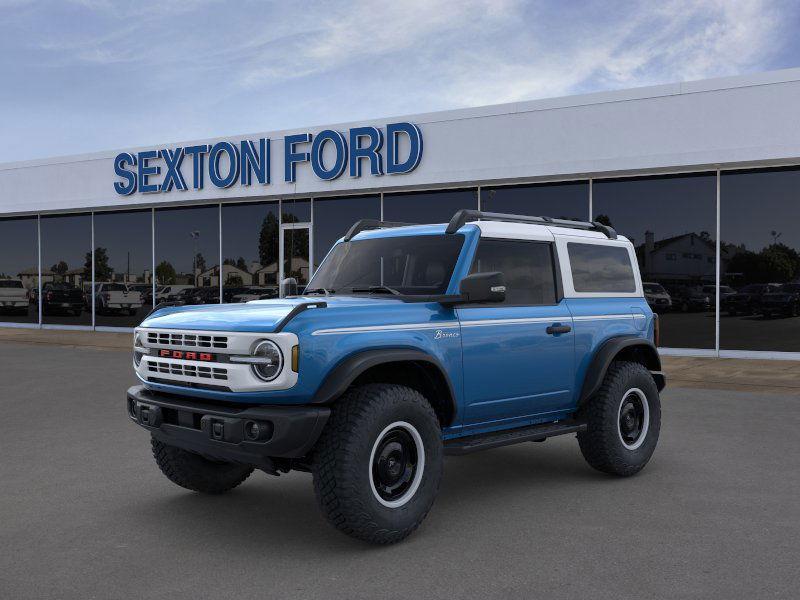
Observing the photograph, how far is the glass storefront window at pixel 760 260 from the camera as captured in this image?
565 inches

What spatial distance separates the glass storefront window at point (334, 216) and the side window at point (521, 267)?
12862 mm

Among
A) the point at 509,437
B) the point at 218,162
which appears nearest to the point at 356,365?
the point at 509,437

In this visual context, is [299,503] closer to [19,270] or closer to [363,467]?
[363,467]

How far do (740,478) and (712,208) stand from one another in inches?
394

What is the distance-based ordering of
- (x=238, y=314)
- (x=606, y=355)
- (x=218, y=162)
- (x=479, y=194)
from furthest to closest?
(x=218, y=162) < (x=479, y=194) < (x=606, y=355) < (x=238, y=314)

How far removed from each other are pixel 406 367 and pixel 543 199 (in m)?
12.1

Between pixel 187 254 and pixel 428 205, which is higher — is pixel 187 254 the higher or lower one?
the lower one

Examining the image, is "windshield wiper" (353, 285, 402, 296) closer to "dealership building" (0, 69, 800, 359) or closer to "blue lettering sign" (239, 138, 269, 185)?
"dealership building" (0, 69, 800, 359)

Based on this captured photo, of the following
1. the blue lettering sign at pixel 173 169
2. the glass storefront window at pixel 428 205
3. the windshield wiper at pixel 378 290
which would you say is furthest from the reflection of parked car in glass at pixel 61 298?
the windshield wiper at pixel 378 290

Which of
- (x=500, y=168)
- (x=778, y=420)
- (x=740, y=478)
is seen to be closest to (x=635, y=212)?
(x=500, y=168)

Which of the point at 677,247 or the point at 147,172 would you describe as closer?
the point at 677,247

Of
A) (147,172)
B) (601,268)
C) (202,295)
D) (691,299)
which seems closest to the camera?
(601,268)

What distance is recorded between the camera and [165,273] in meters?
22.0

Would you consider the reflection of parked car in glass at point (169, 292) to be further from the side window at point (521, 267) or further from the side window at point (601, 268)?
the side window at point (521, 267)
